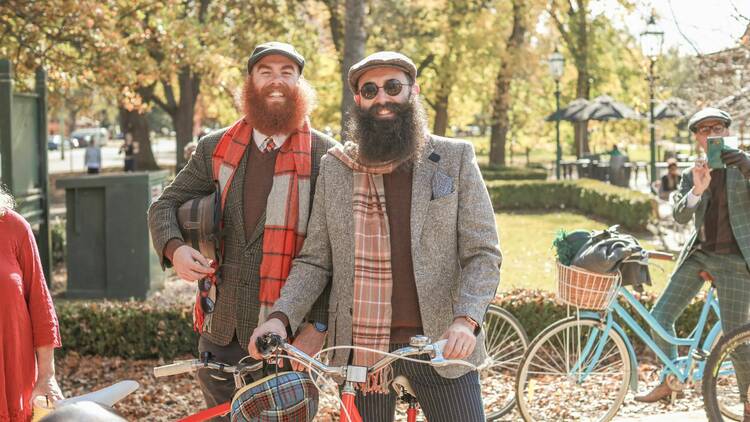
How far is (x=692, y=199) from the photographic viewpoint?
18.2ft

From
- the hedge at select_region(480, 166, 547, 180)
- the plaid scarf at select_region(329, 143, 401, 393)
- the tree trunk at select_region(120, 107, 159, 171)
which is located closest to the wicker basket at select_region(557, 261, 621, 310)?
the plaid scarf at select_region(329, 143, 401, 393)

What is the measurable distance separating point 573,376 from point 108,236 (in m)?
6.10

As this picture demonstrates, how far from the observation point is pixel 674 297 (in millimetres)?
5906

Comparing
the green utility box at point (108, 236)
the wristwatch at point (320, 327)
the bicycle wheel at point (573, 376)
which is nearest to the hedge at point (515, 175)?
the green utility box at point (108, 236)

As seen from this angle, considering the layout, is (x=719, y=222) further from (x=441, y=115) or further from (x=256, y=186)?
(x=441, y=115)

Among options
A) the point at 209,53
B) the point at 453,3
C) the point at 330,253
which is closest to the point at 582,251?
the point at 330,253

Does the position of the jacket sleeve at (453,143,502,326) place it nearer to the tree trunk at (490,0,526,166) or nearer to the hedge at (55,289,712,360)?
the hedge at (55,289,712,360)

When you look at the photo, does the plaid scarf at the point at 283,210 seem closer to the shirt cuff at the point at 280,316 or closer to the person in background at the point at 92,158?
the shirt cuff at the point at 280,316

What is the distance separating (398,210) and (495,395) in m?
3.75

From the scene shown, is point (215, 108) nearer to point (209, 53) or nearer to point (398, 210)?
point (209, 53)

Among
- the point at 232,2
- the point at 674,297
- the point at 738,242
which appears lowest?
the point at 674,297

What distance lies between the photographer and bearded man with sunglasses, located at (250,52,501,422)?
322 centimetres

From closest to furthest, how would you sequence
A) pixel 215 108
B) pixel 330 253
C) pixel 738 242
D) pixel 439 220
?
pixel 439 220, pixel 330 253, pixel 738 242, pixel 215 108

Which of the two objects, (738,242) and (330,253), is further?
(738,242)
